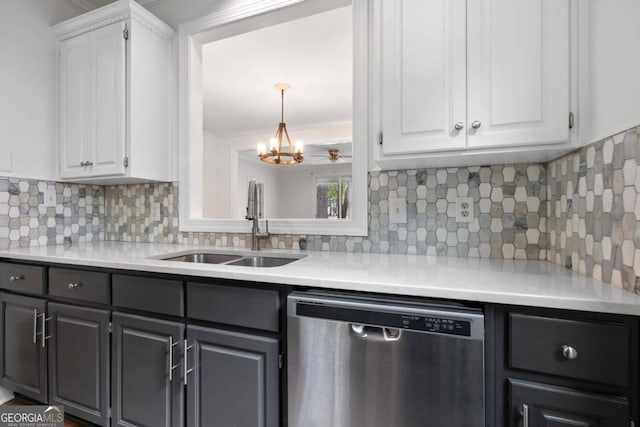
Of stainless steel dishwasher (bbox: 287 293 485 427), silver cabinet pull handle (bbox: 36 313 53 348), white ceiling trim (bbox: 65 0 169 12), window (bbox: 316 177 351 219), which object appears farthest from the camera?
window (bbox: 316 177 351 219)

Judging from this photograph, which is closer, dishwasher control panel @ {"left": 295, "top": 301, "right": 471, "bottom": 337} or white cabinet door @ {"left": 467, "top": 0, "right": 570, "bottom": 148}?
dishwasher control panel @ {"left": 295, "top": 301, "right": 471, "bottom": 337}

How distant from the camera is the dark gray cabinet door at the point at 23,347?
1.66 metres

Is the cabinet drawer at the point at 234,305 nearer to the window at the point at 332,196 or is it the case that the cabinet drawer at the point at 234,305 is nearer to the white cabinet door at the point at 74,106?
the white cabinet door at the point at 74,106

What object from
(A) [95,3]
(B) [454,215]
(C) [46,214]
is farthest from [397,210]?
(A) [95,3]

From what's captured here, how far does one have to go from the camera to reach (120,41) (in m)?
1.92

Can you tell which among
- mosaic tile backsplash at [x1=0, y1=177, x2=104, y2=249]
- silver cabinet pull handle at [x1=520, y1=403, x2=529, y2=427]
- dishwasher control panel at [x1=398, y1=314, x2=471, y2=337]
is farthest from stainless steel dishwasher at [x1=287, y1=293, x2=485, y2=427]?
mosaic tile backsplash at [x1=0, y1=177, x2=104, y2=249]

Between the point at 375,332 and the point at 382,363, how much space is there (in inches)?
3.7

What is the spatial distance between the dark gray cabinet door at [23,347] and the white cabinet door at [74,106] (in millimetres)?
877

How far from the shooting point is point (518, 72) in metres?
1.17

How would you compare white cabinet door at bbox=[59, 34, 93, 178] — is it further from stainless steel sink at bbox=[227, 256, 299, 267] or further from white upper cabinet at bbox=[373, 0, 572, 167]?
white upper cabinet at bbox=[373, 0, 572, 167]

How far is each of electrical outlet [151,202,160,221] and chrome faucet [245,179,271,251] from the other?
86 centimetres

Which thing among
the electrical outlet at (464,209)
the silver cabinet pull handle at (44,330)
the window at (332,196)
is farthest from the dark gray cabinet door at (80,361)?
the window at (332,196)

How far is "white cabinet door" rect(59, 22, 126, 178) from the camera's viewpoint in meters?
1.93

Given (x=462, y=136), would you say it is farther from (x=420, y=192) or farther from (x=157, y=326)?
(x=157, y=326)
